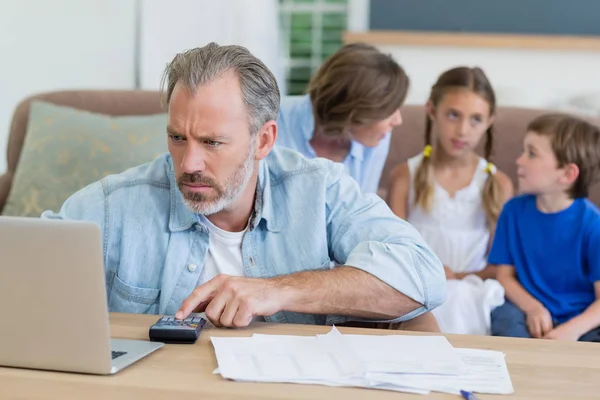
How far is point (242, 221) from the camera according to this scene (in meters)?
1.68

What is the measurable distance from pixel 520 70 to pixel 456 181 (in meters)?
2.88

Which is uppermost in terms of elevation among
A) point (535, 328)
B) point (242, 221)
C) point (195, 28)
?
point (195, 28)

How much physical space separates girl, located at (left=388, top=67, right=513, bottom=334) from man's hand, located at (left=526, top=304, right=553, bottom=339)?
369mm

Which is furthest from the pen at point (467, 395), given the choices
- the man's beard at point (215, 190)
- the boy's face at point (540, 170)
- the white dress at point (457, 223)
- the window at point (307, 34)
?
the window at point (307, 34)

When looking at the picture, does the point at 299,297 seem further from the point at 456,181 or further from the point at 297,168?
the point at 456,181

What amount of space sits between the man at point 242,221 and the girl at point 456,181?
937mm

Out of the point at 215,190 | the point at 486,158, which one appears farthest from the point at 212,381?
the point at 486,158

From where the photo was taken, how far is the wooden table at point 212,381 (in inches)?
42.7

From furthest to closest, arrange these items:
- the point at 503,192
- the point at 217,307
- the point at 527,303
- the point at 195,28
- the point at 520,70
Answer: the point at 520,70
the point at 195,28
the point at 503,192
the point at 527,303
the point at 217,307

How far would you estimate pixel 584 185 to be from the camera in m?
2.23

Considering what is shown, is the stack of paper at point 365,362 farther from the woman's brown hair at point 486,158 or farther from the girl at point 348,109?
the woman's brown hair at point 486,158

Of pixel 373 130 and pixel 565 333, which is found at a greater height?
pixel 373 130

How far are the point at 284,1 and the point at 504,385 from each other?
508 centimetres

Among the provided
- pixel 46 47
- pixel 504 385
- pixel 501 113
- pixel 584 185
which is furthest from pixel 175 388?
pixel 46 47
